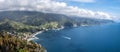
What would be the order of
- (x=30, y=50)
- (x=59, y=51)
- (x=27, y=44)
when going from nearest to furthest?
(x=30, y=50) < (x=27, y=44) < (x=59, y=51)

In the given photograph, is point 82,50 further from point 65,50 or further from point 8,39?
point 8,39

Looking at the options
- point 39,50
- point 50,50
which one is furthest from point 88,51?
point 39,50

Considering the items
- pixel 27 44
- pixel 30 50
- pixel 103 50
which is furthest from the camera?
pixel 103 50

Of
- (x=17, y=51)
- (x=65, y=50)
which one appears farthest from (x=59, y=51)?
(x=17, y=51)

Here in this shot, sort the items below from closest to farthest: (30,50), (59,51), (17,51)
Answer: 1. (17,51)
2. (30,50)
3. (59,51)

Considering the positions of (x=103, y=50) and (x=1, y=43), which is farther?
(x=103, y=50)

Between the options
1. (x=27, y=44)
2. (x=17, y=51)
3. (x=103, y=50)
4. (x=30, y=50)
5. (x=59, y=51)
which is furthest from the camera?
(x=103, y=50)

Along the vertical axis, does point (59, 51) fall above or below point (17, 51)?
below

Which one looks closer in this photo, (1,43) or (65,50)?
(1,43)

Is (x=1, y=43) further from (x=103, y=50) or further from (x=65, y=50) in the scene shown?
(x=103, y=50)
